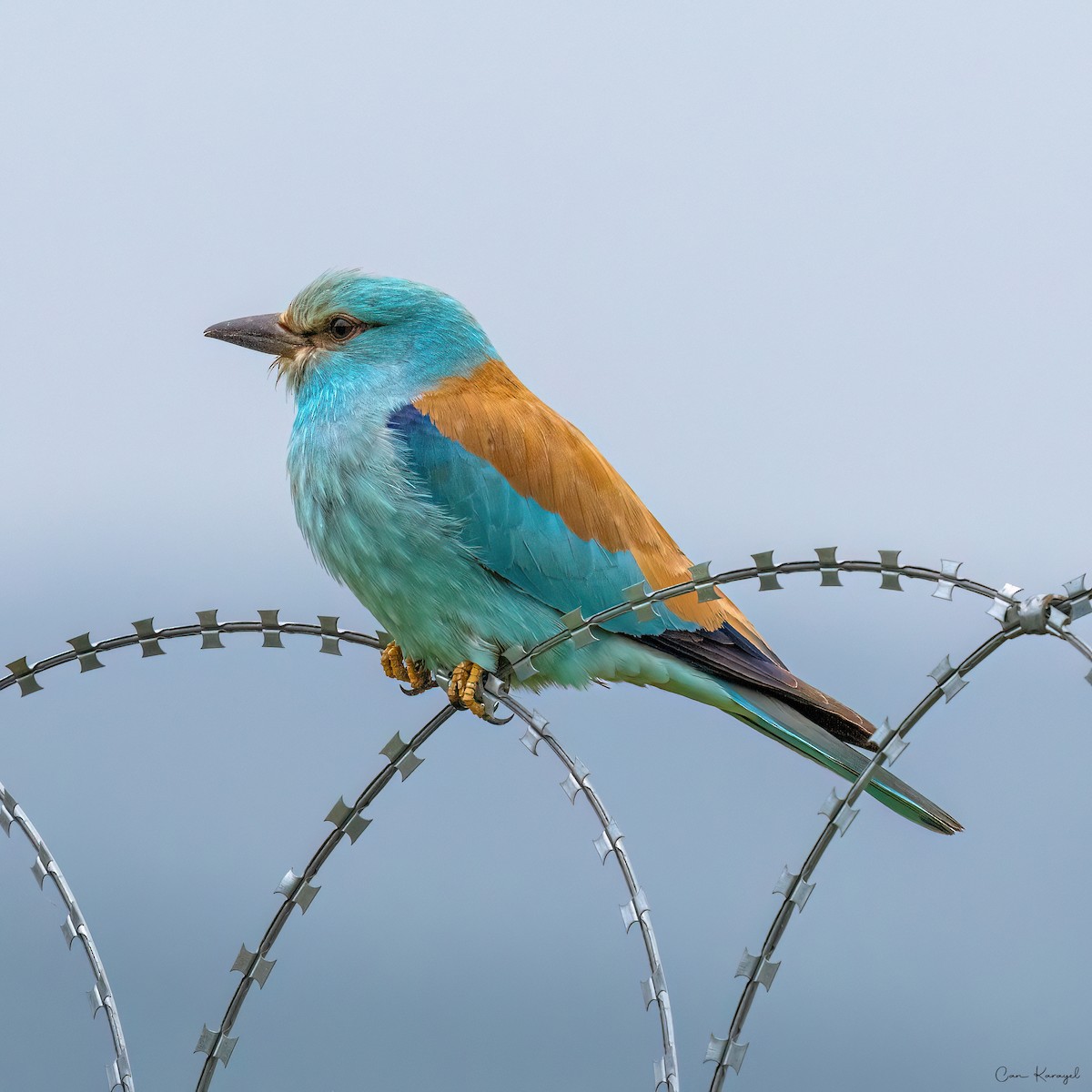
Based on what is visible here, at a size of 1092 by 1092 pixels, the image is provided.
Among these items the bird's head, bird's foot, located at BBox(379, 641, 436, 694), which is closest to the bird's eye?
the bird's head

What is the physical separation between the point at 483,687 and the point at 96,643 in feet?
2.05

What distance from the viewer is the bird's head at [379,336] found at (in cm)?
261

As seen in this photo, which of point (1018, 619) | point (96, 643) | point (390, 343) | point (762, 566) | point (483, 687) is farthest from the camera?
point (390, 343)

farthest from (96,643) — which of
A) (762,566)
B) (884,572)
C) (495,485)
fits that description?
(884,572)

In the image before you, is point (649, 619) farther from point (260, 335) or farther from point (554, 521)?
point (260, 335)

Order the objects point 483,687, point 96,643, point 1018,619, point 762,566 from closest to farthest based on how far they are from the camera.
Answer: point 1018,619 → point 762,566 → point 96,643 → point 483,687

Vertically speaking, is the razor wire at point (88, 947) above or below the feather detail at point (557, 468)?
below

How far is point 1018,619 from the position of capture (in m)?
1.46

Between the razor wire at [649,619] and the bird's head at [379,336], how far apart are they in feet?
1.89

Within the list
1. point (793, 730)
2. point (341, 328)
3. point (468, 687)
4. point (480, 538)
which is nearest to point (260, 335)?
point (341, 328)

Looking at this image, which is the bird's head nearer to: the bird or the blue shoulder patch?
the bird

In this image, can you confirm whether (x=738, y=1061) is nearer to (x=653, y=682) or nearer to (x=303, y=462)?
(x=653, y=682)

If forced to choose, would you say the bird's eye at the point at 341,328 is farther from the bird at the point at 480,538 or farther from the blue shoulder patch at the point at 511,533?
the blue shoulder patch at the point at 511,533

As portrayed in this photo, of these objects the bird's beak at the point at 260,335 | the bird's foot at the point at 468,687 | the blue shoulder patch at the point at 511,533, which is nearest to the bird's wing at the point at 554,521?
the blue shoulder patch at the point at 511,533
